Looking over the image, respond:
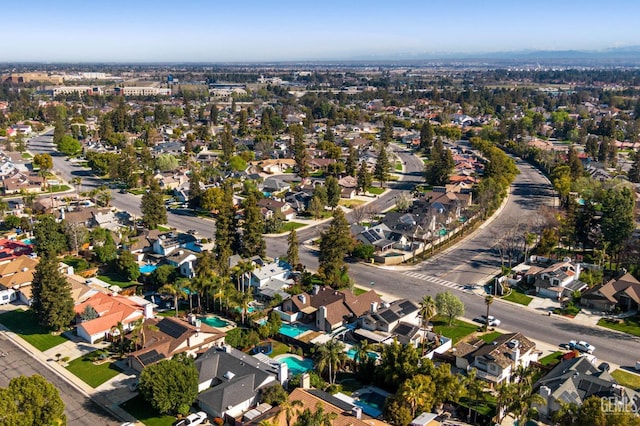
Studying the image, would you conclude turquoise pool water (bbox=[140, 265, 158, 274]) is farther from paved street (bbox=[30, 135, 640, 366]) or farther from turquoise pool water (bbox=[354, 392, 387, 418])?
turquoise pool water (bbox=[354, 392, 387, 418])

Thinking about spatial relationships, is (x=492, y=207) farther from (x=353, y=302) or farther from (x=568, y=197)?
(x=353, y=302)

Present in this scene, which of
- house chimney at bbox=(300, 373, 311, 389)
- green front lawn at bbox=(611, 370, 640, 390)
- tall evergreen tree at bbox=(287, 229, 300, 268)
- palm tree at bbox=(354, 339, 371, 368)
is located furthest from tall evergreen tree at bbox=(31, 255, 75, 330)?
green front lawn at bbox=(611, 370, 640, 390)

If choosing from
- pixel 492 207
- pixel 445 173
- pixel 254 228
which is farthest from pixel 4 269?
pixel 445 173

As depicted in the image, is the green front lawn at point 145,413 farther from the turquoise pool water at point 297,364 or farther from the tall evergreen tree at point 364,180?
the tall evergreen tree at point 364,180

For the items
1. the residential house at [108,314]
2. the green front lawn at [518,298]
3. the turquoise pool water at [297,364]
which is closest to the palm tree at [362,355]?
the turquoise pool water at [297,364]

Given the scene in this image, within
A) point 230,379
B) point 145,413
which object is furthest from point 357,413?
point 145,413

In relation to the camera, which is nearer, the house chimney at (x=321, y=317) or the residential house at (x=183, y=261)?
the house chimney at (x=321, y=317)
